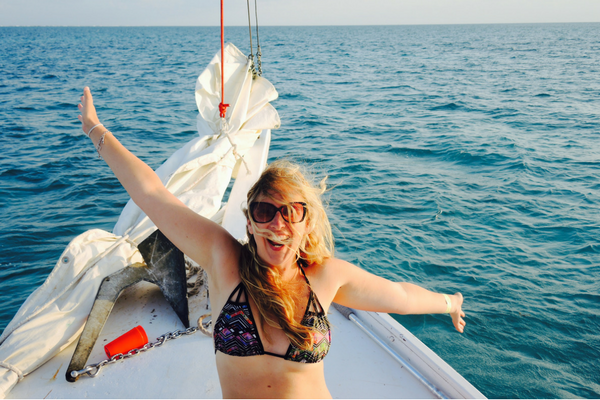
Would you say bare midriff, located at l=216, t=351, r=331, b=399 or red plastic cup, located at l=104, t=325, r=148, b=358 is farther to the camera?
red plastic cup, located at l=104, t=325, r=148, b=358

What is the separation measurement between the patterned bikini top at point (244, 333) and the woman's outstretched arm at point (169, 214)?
0.20 metres

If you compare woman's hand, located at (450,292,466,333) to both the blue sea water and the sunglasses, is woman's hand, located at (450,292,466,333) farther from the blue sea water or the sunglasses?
the blue sea water

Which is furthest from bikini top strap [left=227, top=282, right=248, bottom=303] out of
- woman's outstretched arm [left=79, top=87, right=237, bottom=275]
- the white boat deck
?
the white boat deck

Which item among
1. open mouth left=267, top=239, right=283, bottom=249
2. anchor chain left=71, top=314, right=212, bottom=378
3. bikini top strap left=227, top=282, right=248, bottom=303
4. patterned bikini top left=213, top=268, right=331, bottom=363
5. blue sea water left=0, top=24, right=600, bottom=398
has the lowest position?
blue sea water left=0, top=24, right=600, bottom=398

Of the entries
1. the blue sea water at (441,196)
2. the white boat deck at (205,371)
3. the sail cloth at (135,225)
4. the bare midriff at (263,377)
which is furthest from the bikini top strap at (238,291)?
the blue sea water at (441,196)

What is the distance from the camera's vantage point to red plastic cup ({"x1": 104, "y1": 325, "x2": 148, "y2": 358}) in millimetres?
2578

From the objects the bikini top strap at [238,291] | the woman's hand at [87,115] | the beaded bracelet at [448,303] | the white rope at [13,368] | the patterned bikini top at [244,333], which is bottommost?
the white rope at [13,368]

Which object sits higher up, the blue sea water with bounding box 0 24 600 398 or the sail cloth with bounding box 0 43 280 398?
the sail cloth with bounding box 0 43 280 398

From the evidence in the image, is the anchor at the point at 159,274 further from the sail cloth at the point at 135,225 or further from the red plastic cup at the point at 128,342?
the red plastic cup at the point at 128,342

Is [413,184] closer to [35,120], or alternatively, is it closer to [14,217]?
[14,217]

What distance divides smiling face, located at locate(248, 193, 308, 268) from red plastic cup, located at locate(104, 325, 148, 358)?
137cm

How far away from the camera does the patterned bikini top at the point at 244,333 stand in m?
1.66

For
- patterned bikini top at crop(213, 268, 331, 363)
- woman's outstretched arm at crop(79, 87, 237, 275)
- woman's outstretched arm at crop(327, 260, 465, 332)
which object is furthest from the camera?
woman's outstretched arm at crop(327, 260, 465, 332)

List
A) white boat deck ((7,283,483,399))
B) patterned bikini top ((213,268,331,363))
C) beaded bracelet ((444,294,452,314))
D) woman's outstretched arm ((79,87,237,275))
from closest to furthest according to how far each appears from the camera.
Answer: patterned bikini top ((213,268,331,363)) → woman's outstretched arm ((79,87,237,275)) → beaded bracelet ((444,294,452,314)) → white boat deck ((7,283,483,399))
